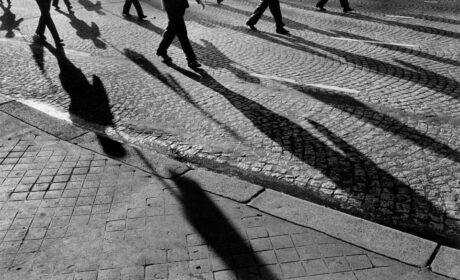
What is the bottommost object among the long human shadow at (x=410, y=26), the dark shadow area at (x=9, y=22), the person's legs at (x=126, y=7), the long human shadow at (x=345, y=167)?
the dark shadow area at (x=9, y=22)

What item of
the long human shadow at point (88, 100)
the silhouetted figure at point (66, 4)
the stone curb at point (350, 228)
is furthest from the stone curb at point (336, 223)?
the silhouetted figure at point (66, 4)

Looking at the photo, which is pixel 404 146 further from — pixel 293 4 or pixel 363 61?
pixel 293 4

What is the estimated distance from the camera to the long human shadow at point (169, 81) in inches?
225

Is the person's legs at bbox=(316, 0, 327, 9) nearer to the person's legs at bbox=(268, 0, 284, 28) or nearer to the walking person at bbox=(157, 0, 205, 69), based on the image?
the person's legs at bbox=(268, 0, 284, 28)

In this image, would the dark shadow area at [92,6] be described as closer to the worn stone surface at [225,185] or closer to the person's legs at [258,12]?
the person's legs at [258,12]

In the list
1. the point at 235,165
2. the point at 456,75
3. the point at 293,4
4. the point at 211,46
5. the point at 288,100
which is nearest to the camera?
the point at 235,165

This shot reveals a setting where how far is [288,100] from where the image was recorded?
21.1 ft

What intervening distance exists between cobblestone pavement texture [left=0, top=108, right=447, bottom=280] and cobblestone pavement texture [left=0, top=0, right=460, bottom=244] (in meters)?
0.69

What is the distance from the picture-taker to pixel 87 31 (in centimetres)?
1173

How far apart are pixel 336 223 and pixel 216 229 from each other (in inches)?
40.0

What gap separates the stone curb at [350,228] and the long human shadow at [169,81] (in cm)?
156

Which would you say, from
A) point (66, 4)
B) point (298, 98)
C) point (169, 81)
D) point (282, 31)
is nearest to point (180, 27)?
point (169, 81)

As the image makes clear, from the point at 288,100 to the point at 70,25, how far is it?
28.6 feet

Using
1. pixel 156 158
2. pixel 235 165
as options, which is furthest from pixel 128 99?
pixel 235 165
